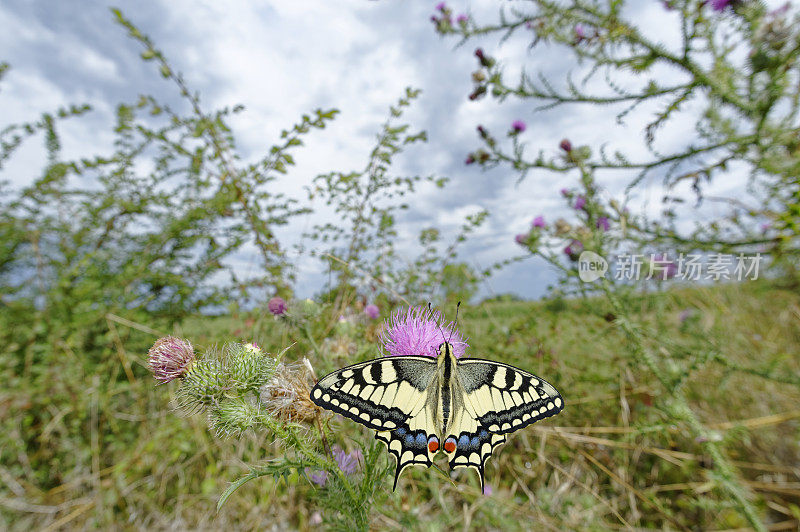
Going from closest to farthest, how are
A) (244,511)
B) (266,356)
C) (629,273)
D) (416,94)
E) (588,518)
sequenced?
(266,356) → (588,518) → (244,511) → (416,94) → (629,273)

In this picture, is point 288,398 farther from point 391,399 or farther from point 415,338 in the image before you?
point 415,338

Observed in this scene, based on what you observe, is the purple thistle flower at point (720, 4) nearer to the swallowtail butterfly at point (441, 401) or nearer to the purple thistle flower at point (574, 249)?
the purple thistle flower at point (574, 249)

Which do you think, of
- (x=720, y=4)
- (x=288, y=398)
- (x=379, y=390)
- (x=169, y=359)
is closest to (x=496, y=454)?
(x=379, y=390)

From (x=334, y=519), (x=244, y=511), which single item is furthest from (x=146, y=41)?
(x=244, y=511)

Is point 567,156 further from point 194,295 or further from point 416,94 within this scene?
point 194,295

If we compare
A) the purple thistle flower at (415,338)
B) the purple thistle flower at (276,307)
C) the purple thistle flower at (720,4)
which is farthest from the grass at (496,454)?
the purple thistle flower at (720,4)
